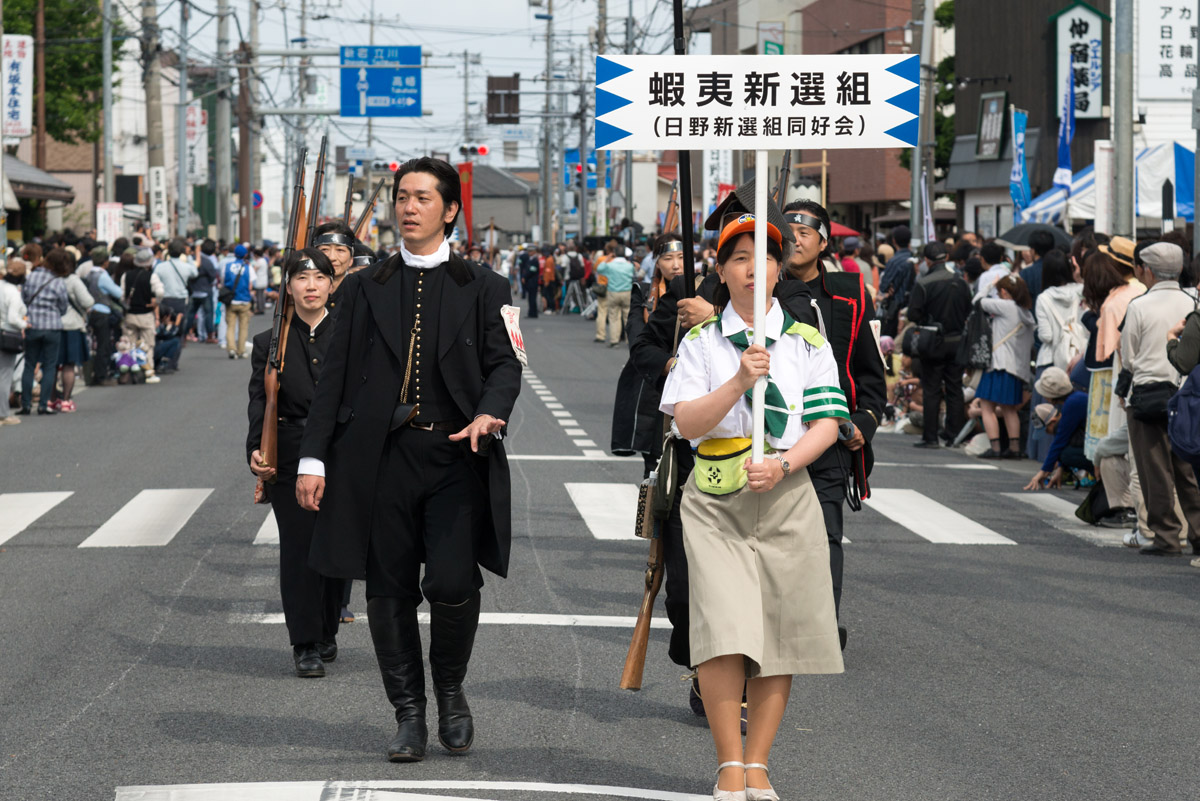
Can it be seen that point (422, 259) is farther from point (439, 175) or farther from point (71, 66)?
point (71, 66)

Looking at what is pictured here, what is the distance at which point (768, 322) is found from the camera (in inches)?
194

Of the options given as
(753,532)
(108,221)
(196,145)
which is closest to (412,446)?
(753,532)

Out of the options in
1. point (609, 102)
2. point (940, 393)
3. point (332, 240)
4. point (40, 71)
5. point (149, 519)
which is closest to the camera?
point (609, 102)

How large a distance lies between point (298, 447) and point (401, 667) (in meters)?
1.82

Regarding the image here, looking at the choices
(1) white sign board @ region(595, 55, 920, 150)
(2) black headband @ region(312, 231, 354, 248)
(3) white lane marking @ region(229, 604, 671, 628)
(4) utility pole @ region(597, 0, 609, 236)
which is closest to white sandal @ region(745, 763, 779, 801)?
(1) white sign board @ region(595, 55, 920, 150)

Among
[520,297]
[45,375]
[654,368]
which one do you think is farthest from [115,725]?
[520,297]

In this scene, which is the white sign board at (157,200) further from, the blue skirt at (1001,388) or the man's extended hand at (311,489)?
the man's extended hand at (311,489)

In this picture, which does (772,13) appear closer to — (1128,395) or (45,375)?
(45,375)

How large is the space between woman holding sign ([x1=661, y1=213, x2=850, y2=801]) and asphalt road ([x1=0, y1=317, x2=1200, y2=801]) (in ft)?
1.89

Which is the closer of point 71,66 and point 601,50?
point 71,66

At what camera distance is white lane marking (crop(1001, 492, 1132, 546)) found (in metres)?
11.1

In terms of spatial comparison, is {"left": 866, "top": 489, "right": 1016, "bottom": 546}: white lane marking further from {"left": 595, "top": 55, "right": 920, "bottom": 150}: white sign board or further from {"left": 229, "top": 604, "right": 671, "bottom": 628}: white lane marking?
{"left": 595, "top": 55, "right": 920, "bottom": 150}: white sign board

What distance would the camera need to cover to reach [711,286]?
6.31m

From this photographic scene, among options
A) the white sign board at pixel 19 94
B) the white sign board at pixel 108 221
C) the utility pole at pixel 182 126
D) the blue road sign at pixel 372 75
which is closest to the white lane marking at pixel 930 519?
the white sign board at pixel 19 94
